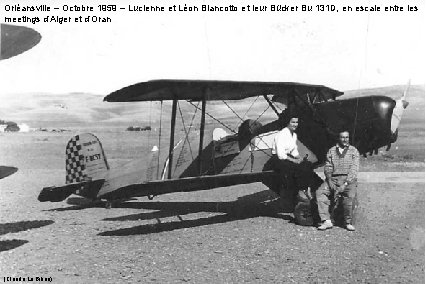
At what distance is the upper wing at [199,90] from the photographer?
20.6 feet

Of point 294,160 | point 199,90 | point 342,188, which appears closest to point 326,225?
point 342,188

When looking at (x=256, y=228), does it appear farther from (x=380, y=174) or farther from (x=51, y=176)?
(x=51, y=176)

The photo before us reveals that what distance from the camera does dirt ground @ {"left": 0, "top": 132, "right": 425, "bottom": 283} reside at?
15.8 ft

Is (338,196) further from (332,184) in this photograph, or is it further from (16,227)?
(16,227)

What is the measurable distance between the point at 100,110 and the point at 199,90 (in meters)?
83.8

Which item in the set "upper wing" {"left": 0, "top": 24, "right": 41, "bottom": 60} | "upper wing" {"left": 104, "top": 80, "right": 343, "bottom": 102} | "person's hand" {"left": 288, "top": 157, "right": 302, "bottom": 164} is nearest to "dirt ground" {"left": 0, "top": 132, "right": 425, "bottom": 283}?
"person's hand" {"left": 288, "top": 157, "right": 302, "bottom": 164}

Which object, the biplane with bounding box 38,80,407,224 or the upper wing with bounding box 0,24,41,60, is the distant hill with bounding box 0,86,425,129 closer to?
the biplane with bounding box 38,80,407,224

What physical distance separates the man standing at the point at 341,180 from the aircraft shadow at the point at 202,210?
89 centimetres

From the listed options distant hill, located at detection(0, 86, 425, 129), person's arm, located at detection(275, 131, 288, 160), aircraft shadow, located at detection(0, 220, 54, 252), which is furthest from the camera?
distant hill, located at detection(0, 86, 425, 129)

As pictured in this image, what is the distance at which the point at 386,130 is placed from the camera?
283 inches

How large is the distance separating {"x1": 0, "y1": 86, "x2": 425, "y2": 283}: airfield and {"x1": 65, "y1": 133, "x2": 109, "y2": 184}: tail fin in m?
0.68

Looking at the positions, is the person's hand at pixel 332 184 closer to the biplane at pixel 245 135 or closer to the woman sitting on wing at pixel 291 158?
the woman sitting on wing at pixel 291 158

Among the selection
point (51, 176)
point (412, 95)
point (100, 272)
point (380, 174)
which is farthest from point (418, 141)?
point (412, 95)

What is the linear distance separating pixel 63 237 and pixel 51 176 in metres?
8.81
